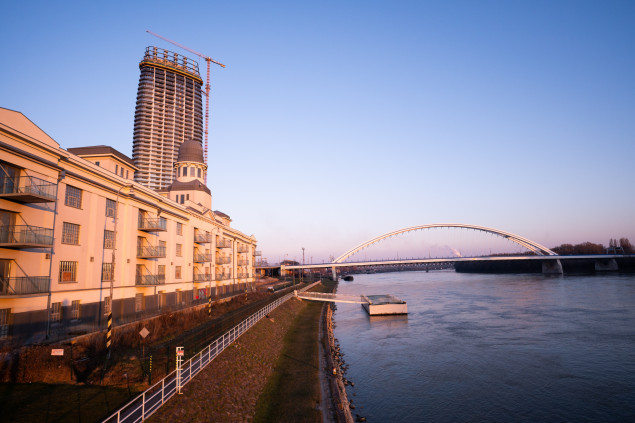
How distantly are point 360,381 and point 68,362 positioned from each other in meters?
18.5

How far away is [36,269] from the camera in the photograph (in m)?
23.8

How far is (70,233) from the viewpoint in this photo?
2733 centimetres

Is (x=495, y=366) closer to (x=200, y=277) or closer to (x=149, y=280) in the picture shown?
(x=149, y=280)


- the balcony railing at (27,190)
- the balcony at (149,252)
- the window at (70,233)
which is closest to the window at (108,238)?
the window at (70,233)

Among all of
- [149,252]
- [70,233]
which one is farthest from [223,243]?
[70,233]

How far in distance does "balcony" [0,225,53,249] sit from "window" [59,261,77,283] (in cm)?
287

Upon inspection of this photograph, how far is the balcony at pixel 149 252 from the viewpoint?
37156mm

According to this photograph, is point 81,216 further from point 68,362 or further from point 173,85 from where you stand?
point 173,85

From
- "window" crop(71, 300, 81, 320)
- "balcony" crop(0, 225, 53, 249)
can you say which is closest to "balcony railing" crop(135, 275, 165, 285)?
"window" crop(71, 300, 81, 320)

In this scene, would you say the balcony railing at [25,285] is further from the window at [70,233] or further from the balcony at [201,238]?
the balcony at [201,238]

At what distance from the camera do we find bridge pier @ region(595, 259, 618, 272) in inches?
5628

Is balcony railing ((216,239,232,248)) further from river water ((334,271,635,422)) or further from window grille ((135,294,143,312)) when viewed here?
river water ((334,271,635,422))

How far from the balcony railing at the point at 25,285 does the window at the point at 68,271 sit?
5.49ft

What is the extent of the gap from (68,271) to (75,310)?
10.1 feet
